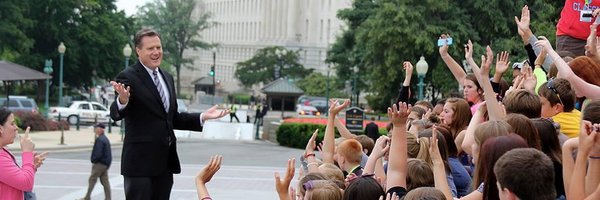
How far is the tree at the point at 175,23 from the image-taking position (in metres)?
131

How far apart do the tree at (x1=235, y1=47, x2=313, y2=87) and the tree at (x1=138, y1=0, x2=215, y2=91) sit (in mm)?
19173

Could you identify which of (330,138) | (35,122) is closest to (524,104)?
(330,138)

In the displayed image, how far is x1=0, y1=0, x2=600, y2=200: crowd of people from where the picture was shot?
607cm

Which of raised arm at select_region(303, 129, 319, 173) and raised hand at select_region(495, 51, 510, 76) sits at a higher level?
raised hand at select_region(495, 51, 510, 76)

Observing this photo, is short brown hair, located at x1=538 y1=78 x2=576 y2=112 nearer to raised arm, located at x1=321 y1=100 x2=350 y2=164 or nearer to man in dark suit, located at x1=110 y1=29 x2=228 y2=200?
raised arm, located at x1=321 y1=100 x2=350 y2=164

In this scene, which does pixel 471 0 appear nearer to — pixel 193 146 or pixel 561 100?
pixel 193 146

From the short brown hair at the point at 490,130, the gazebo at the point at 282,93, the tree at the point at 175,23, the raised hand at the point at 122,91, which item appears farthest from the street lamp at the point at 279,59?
the short brown hair at the point at 490,130


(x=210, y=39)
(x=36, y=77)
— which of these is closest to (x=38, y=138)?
(x=36, y=77)

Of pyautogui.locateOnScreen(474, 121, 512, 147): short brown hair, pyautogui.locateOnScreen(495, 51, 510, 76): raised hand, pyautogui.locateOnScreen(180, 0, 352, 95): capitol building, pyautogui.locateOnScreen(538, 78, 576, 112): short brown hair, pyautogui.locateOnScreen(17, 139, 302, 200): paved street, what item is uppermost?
pyautogui.locateOnScreen(180, 0, 352, 95): capitol building

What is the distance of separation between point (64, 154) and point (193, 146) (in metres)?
8.03

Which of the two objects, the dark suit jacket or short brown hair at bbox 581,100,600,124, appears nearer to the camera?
short brown hair at bbox 581,100,600,124

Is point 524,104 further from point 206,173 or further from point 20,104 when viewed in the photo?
point 20,104

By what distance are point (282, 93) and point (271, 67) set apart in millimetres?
18741

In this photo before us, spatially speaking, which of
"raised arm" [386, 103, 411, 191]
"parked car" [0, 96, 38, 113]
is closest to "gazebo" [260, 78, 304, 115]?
"parked car" [0, 96, 38, 113]
